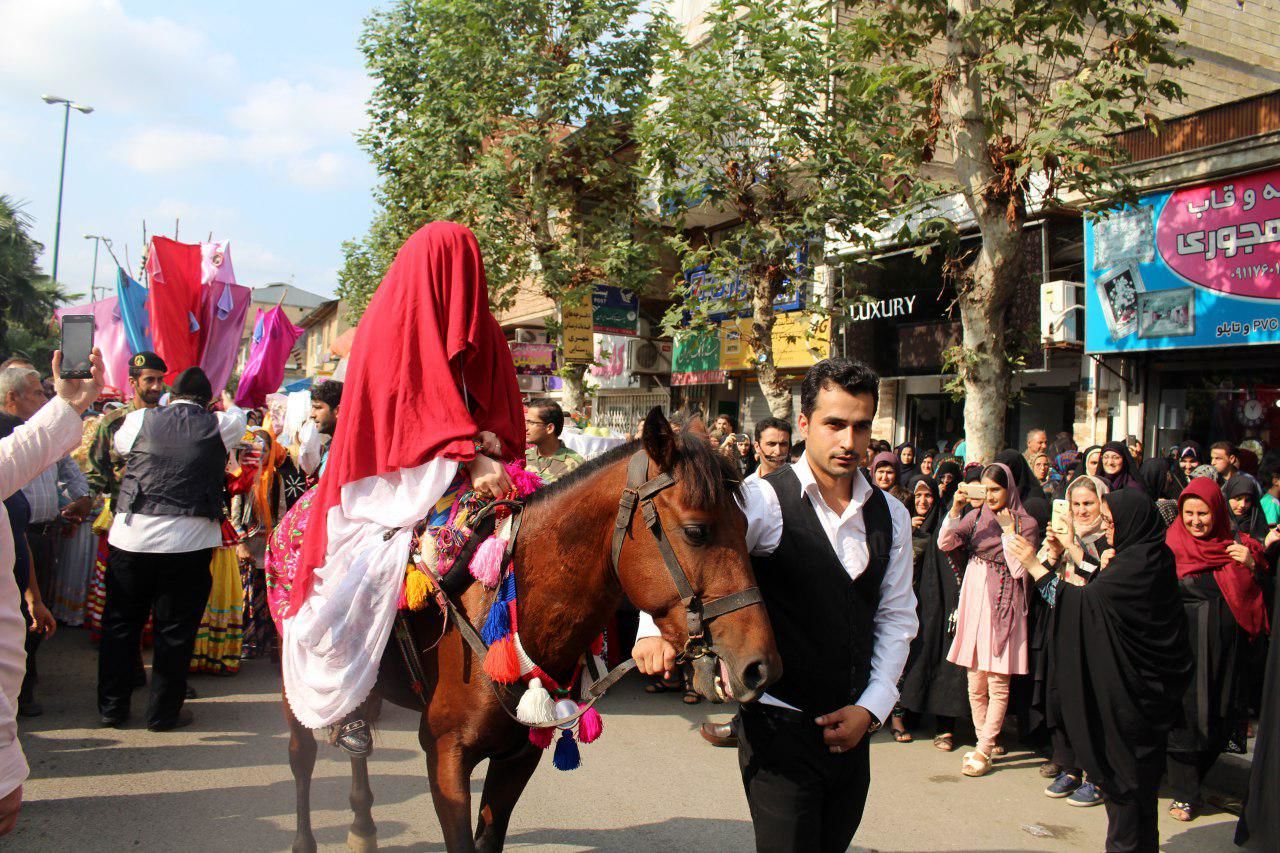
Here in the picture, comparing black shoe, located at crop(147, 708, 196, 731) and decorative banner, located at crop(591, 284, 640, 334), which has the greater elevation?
decorative banner, located at crop(591, 284, 640, 334)

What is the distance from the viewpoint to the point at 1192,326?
10273mm

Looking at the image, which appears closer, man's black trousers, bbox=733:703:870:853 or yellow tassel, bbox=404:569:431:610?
man's black trousers, bbox=733:703:870:853

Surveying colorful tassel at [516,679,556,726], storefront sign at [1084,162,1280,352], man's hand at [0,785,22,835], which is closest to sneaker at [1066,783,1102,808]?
colorful tassel at [516,679,556,726]

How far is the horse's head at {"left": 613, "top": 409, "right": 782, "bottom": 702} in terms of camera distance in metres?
2.27

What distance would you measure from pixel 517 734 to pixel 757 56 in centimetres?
941

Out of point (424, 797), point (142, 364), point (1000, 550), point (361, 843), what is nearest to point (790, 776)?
→ point (361, 843)

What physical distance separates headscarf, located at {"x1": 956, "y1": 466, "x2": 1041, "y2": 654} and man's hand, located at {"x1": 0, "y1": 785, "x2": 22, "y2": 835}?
205 inches

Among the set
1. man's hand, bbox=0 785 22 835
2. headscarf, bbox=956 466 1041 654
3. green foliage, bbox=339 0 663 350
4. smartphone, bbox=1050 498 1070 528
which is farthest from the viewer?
green foliage, bbox=339 0 663 350

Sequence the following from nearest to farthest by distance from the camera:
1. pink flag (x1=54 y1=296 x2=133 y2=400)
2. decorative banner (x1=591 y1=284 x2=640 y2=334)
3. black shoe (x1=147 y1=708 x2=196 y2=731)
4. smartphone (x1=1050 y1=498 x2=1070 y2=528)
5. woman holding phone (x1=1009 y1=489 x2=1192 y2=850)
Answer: woman holding phone (x1=1009 y1=489 x2=1192 y2=850) → smartphone (x1=1050 y1=498 x2=1070 y2=528) → black shoe (x1=147 y1=708 x2=196 y2=731) → pink flag (x1=54 y1=296 x2=133 y2=400) → decorative banner (x1=591 y1=284 x2=640 y2=334)

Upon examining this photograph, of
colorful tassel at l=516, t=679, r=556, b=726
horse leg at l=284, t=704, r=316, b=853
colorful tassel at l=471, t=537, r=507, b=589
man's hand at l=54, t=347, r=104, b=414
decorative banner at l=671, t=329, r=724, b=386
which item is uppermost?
decorative banner at l=671, t=329, r=724, b=386

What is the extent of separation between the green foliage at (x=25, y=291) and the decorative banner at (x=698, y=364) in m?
15.2

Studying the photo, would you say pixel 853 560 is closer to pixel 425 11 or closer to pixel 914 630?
pixel 914 630

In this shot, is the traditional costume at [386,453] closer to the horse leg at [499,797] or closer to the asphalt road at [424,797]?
the horse leg at [499,797]

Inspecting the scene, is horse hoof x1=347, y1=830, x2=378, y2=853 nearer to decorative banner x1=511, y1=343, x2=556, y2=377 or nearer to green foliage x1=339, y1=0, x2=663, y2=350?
green foliage x1=339, y1=0, x2=663, y2=350
